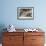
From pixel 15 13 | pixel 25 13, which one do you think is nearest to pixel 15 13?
pixel 15 13

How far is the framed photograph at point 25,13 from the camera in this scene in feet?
14.2

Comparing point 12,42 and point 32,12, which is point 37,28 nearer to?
point 32,12

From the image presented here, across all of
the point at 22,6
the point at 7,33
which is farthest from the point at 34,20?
the point at 7,33

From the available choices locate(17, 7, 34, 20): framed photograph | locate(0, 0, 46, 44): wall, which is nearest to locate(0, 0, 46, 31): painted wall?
locate(0, 0, 46, 44): wall

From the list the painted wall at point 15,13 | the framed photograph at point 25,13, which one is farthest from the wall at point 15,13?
the framed photograph at point 25,13

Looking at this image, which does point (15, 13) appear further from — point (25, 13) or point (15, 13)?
point (25, 13)

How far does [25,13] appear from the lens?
14.3 ft

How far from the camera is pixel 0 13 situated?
4.34 meters

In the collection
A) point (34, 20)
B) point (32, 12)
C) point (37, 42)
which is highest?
point (32, 12)

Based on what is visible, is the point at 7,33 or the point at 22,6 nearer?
the point at 7,33

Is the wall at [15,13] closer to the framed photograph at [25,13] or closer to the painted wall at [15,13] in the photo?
the painted wall at [15,13]

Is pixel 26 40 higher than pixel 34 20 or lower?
lower

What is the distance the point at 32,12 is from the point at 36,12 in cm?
13

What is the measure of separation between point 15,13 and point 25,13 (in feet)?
1.09
